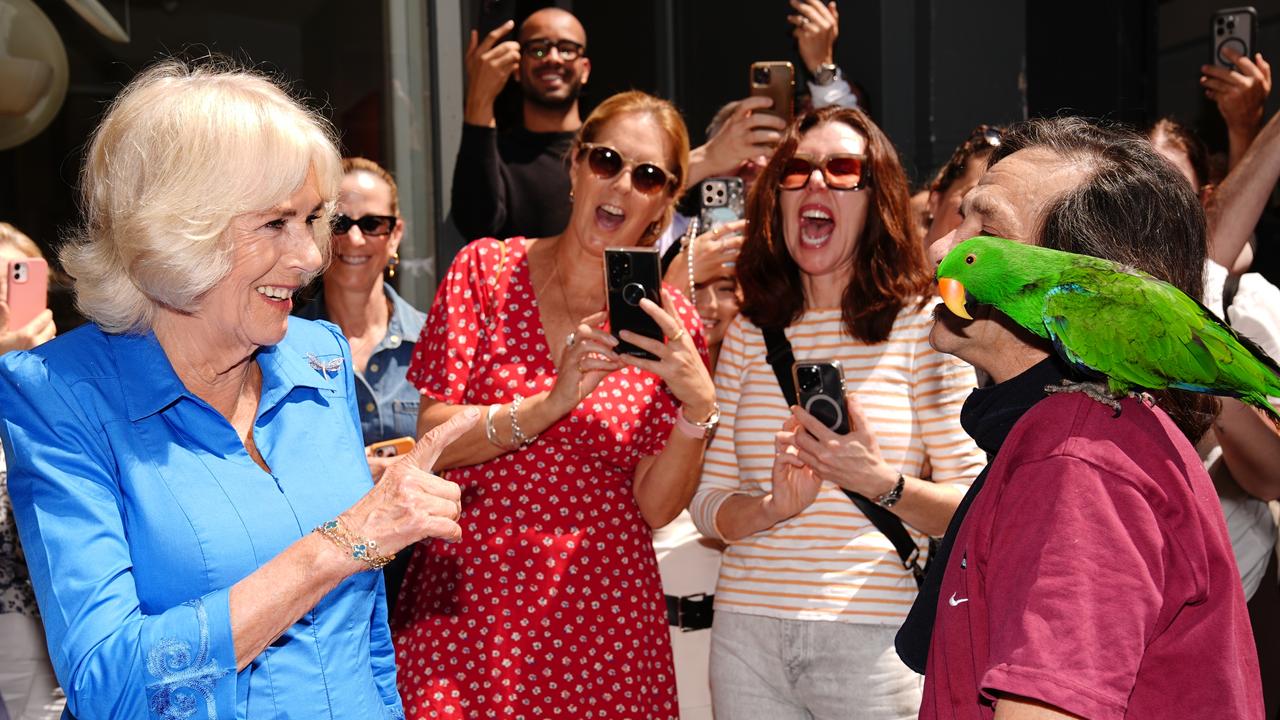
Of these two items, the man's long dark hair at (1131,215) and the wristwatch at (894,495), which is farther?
the wristwatch at (894,495)

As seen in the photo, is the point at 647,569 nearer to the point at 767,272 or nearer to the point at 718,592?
the point at 718,592

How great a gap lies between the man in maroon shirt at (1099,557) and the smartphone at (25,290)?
3033 millimetres

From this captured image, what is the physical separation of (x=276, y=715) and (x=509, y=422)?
1.05 metres

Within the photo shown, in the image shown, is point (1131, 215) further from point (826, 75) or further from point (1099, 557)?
point (826, 75)

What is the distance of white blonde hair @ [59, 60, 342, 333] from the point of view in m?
1.99

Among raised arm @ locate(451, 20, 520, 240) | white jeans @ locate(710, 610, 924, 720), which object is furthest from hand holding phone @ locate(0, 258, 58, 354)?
white jeans @ locate(710, 610, 924, 720)

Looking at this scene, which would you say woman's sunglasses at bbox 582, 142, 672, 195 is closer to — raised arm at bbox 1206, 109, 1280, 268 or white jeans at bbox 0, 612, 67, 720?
raised arm at bbox 1206, 109, 1280, 268

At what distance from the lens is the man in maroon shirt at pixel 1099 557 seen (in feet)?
4.55

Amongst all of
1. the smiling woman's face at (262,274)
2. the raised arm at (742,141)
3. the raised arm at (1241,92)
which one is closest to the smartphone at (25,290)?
the smiling woman's face at (262,274)

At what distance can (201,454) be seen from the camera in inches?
79.7

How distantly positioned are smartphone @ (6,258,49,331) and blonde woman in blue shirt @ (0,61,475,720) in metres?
1.69

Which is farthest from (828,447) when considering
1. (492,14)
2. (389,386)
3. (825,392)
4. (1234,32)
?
(492,14)

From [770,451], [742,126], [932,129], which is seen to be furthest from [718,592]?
[932,129]

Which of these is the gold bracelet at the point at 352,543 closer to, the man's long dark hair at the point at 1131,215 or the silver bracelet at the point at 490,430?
the silver bracelet at the point at 490,430
